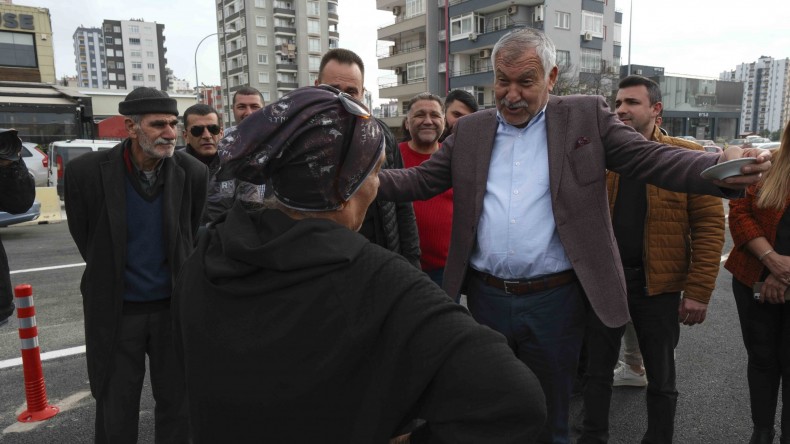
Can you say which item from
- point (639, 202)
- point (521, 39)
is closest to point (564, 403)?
point (639, 202)

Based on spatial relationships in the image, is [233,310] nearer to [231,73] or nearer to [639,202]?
[639,202]

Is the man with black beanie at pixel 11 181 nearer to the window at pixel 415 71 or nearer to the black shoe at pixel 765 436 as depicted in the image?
the black shoe at pixel 765 436

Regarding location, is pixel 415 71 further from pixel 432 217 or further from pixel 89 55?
pixel 89 55

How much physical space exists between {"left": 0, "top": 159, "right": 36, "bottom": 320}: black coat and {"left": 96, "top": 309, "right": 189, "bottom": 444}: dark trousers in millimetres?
878

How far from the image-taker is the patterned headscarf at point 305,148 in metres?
1.14

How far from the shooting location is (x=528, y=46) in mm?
2424

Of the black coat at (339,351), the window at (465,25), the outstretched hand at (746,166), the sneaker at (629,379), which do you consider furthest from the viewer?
the window at (465,25)

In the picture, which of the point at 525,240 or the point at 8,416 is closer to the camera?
the point at 525,240

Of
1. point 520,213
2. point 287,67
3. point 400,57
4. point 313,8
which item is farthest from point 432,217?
point 313,8

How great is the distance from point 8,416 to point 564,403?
3.76m

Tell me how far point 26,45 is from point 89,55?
125 metres

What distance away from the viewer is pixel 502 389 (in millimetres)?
955

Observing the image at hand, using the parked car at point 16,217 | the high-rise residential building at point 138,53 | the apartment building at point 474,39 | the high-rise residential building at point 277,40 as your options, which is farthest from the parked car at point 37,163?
the high-rise residential building at point 138,53

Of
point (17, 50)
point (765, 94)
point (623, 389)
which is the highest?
point (765, 94)
